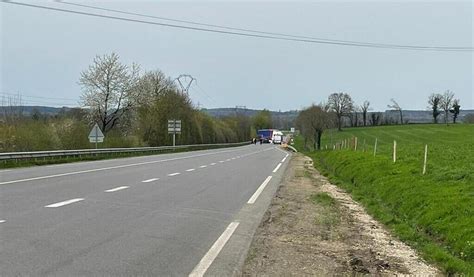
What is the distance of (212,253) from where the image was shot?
7949mm

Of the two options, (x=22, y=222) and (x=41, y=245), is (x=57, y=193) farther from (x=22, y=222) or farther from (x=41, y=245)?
(x=41, y=245)

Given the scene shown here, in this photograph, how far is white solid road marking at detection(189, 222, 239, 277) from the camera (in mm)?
6836

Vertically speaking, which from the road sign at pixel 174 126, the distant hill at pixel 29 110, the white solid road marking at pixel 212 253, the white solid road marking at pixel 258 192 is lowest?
the white solid road marking at pixel 258 192

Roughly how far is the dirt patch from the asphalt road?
26.0 inches

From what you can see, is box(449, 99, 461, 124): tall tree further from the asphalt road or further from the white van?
the asphalt road

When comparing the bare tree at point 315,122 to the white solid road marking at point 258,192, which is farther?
the bare tree at point 315,122

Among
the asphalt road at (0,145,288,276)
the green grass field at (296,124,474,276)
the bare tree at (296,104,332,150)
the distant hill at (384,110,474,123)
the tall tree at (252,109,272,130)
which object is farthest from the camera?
the tall tree at (252,109,272,130)

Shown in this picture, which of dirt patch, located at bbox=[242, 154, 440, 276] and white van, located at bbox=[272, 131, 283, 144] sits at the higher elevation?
dirt patch, located at bbox=[242, 154, 440, 276]

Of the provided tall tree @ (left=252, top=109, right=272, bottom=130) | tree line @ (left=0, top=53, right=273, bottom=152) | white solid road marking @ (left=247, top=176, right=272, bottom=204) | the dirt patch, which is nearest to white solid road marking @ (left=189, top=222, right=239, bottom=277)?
the dirt patch

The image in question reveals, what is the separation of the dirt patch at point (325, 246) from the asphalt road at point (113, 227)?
659 mm

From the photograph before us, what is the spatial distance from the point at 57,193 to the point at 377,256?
360 inches

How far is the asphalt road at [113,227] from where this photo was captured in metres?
Result: 6.98

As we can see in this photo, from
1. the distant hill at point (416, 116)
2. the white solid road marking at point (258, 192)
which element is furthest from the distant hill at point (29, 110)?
the distant hill at point (416, 116)

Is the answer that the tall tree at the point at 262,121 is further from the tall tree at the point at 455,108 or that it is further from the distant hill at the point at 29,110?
the distant hill at the point at 29,110
